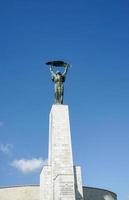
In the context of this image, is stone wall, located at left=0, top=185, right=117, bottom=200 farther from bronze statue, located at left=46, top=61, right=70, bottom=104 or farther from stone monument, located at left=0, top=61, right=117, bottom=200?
bronze statue, located at left=46, top=61, right=70, bottom=104

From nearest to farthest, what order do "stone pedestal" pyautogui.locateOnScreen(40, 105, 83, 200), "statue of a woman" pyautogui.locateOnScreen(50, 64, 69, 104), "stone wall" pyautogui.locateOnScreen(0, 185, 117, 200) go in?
"stone pedestal" pyautogui.locateOnScreen(40, 105, 83, 200), "statue of a woman" pyautogui.locateOnScreen(50, 64, 69, 104), "stone wall" pyautogui.locateOnScreen(0, 185, 117, 200)

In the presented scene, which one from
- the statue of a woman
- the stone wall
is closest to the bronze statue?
the statue of a woman

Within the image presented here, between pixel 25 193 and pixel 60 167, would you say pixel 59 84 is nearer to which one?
pixel 60 167

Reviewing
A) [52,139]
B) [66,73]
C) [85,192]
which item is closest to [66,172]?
[52,139]

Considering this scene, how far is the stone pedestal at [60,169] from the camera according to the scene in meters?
21.0

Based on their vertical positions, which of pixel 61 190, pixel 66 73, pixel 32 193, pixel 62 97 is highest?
pixel 66 73

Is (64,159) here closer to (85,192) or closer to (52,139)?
(52,139)

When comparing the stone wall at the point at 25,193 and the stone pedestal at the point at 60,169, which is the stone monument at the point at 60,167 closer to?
the stone pedestal at the point at 60,169

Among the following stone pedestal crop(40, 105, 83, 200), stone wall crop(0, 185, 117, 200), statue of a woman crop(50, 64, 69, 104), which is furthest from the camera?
stone wall crop(0, 185, 117, 200)

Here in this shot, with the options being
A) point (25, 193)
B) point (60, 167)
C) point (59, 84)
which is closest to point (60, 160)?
point (60, 167)

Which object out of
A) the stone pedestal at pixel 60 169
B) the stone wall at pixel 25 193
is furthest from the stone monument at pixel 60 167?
the stone wall at pixel 25 193

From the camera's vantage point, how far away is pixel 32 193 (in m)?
30.5

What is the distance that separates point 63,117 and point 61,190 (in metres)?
5.04

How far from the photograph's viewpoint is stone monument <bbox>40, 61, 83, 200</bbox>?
69.1 ft
